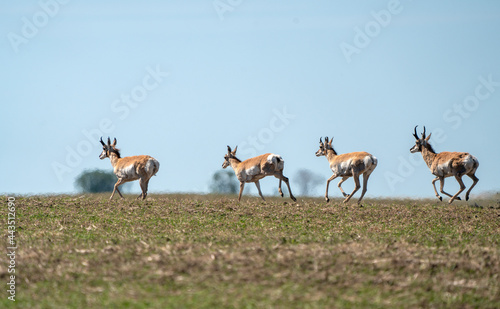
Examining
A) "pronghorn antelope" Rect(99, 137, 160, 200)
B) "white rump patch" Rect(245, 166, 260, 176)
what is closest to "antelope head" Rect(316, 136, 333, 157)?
"white rump patch" Rect(245, 166, 260, 176)

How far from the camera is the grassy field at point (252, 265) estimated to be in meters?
9.91

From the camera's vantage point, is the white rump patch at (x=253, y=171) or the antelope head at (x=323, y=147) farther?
the antelope head at (x=323, y=147)

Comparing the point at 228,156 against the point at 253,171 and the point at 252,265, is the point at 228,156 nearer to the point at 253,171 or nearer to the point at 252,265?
the point at 253,171

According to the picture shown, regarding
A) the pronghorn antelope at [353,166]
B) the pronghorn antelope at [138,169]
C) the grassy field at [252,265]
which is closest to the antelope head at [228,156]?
the pronghorn antelope at [138,169]

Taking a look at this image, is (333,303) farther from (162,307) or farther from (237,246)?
(237,246)

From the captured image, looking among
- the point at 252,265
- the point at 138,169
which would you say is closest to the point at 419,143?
the point at 138,169

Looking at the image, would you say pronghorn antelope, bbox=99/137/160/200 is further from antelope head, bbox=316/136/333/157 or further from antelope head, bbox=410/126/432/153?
antelope head, bbox=410/126/432/153

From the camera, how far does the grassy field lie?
9906 millimetres

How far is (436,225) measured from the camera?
19234 millimetres

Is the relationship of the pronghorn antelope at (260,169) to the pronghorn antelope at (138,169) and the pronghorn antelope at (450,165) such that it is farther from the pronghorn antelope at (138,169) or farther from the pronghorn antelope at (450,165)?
the pronghorn antelope at (450,165)

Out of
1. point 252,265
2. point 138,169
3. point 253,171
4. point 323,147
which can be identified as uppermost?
point 323,147

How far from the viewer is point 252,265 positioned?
36.6 feet

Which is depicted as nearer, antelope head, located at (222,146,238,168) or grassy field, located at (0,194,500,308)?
grassy field, located at (0,194,500,308)

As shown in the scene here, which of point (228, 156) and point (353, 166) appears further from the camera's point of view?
point (228, 156)
